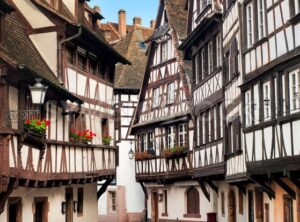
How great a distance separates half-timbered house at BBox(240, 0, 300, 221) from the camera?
725 inches

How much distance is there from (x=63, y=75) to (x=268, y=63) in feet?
29.1

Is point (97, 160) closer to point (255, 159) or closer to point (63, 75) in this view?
point (63, 75)

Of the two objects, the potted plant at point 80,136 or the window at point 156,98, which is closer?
the potted plant at point 80,136

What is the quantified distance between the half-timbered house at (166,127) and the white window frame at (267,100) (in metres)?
16.7

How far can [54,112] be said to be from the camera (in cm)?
2498

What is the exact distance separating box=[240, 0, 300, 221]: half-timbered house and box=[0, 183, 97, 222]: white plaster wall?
7.31 metres

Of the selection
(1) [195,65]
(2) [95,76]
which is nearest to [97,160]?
(2) [95,76]

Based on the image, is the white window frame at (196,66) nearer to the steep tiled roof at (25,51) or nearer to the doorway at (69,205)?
the doorway at (69,205)

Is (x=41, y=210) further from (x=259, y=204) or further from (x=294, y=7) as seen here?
(x=294, y=7)

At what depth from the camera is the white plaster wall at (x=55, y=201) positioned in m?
22.8

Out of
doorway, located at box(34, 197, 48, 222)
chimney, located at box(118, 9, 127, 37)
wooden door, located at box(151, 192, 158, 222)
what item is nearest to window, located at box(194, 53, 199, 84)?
doorway, located at box(34, 197, 48, 222)

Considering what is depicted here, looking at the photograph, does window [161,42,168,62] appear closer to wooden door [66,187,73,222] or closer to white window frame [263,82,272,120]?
wooden door [66,187,73,222]

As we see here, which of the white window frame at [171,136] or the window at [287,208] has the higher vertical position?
the white window frame at [171,136]

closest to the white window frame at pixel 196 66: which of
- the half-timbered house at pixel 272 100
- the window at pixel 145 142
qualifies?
the window at pixel 145 142
